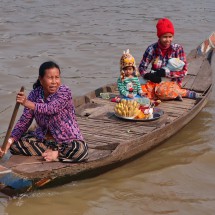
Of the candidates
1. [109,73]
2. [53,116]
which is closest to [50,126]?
[53,116]

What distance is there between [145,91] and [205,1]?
11.0m

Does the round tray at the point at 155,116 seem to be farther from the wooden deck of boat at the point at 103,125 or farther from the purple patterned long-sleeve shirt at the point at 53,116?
the purple patterned long-sleeve shirt at the point at 53,116

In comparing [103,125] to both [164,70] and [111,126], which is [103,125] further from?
[164,70]

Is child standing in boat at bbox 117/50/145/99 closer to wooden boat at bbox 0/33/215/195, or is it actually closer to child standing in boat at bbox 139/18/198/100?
wooden boat at bbox 0/33/215/195

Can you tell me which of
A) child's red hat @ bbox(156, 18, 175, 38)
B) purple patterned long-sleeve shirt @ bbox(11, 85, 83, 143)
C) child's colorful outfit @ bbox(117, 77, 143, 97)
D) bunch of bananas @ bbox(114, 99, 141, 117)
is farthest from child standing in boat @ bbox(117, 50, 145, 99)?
purple patterned long-sleeve shirt @ bbox(11, 85, 83, 143)

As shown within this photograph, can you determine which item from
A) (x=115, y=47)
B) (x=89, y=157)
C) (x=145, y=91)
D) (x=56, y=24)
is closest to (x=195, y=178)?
(x=89, y=157)

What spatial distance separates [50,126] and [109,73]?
4.76 metres

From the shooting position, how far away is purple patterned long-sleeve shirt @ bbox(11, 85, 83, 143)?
4.66 meters

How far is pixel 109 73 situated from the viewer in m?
9.47

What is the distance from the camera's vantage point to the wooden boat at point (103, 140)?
179 inches

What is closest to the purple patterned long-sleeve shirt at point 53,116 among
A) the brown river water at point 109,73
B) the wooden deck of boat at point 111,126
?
the wooden deck of boat at point 111,126

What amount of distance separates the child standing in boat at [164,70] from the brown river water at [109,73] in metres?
0.55

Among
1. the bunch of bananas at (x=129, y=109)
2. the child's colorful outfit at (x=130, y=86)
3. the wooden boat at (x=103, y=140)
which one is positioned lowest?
the wooden boat at (x=103, y=140)

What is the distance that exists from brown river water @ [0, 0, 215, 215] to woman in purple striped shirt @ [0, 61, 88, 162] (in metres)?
0.41
